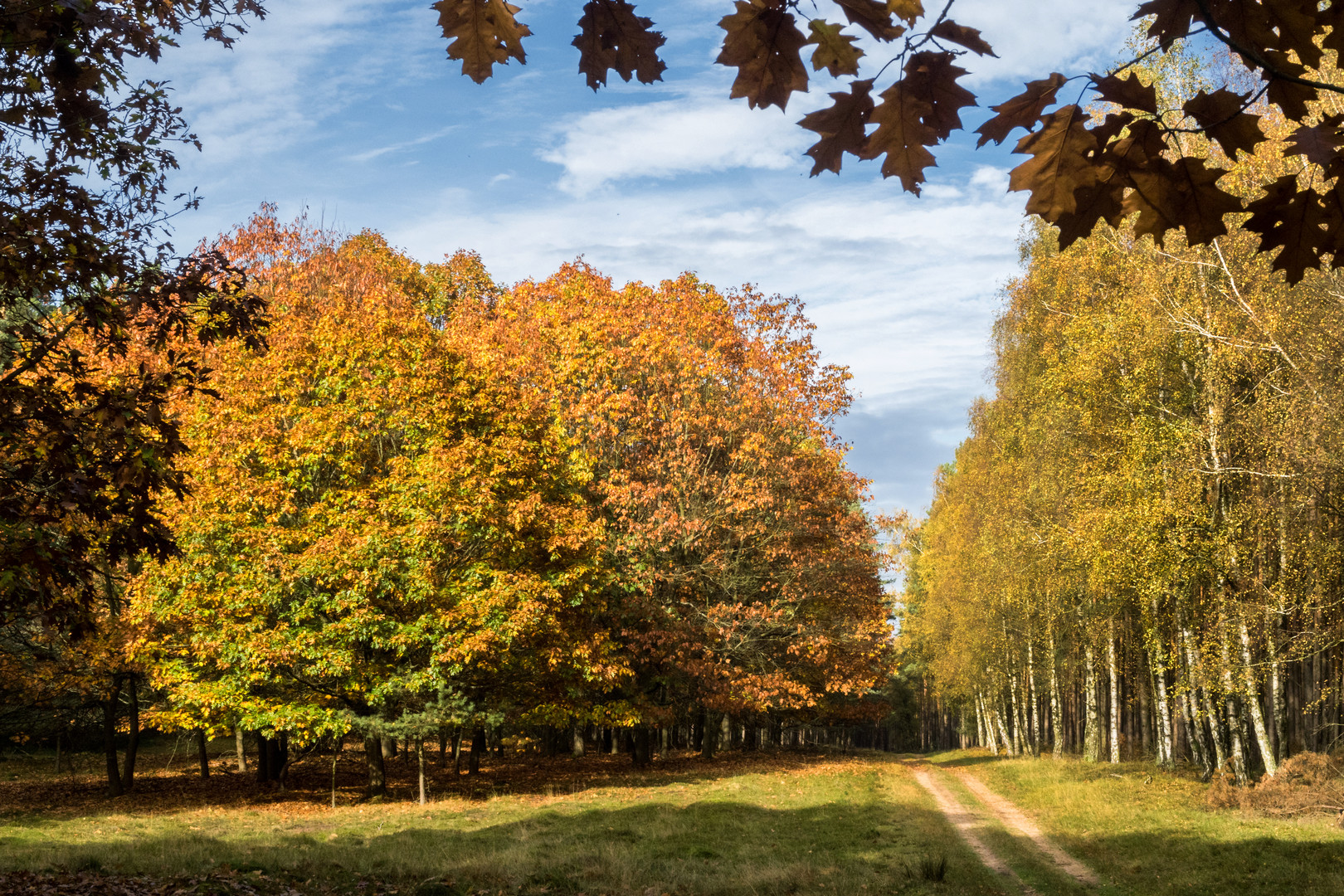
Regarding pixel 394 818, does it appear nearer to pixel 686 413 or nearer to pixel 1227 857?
pixel 686 413

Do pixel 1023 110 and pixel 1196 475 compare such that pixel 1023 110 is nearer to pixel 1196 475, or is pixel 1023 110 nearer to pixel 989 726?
pixel 1196 475

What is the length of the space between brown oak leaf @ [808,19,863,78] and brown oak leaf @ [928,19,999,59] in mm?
256

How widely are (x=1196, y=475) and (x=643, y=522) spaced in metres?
13.0

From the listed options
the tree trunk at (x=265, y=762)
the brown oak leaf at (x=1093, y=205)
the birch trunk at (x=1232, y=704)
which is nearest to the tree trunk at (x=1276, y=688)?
the birch trunk at (x=1232, y=704)

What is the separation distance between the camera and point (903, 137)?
2.33 metres

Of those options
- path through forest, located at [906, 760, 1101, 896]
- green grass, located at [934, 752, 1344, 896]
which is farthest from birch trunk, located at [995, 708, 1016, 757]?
green grass, located at [934, 752, 1344, 896]

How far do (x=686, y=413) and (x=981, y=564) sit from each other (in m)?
15.5

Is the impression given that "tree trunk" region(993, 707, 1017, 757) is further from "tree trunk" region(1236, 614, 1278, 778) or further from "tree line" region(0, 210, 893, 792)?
"tree trunk" region(1236, 614, 1278, 778)

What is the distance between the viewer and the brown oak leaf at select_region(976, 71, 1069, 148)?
225 centimetres

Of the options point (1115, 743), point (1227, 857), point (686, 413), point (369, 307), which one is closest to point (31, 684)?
point (369, 307)

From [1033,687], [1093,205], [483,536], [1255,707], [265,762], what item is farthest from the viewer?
[1033,687]

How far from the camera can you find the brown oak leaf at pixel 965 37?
208 centimetres

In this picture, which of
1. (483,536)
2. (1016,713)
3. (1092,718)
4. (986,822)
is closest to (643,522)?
(483,536)

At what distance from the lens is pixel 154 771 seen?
2834 cm
